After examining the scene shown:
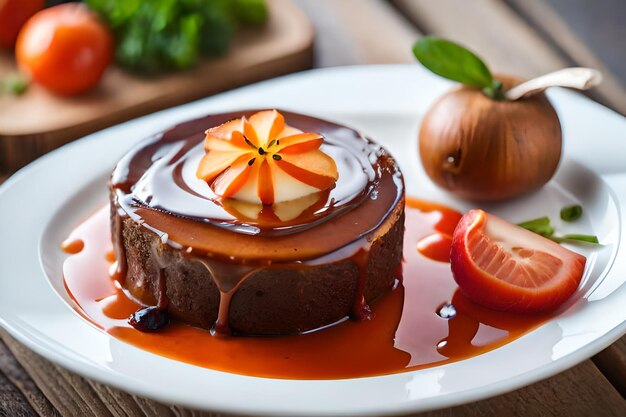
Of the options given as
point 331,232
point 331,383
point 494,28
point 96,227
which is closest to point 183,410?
point 331,383

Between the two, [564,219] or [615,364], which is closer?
[615,364]

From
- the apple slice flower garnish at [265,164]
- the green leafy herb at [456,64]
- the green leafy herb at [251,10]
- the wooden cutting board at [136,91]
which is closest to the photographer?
the apple slice flower garnish at [265,164]

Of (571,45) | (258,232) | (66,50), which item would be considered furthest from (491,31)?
(258,232)

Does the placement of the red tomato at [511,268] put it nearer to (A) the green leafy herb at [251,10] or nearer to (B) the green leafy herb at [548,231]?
(B) the green leafy herb at [548,231]

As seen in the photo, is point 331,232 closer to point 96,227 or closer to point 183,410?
point 183,410

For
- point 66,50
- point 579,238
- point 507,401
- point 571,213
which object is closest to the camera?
point 507,401

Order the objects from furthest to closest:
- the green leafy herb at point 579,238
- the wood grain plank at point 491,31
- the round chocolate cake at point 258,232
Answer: the wood grain plank at point 491,31 → the green leafy herb at point 579,238 → the round chocolate cake at point 258,232

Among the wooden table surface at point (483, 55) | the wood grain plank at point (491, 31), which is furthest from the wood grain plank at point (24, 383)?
the wood grain plank at point (491, 31)

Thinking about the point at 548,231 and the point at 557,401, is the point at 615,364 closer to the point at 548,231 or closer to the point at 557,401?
the point at 557,401
